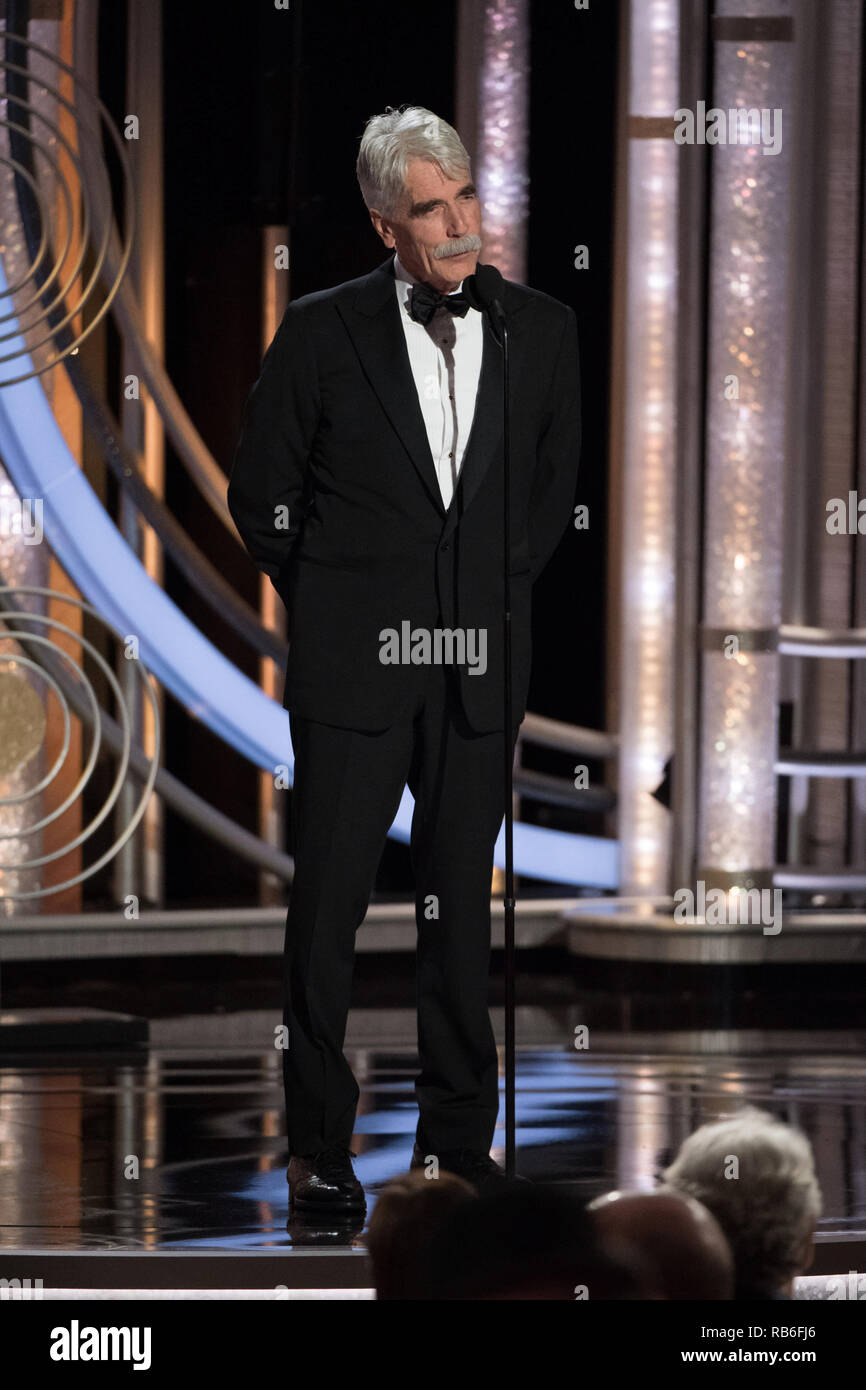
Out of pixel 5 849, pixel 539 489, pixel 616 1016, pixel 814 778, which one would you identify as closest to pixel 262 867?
pixel 5 849

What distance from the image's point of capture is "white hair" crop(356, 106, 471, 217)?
2.91m

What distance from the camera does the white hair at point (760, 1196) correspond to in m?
1.77

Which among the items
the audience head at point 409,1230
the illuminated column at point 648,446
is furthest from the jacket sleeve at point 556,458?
the illuminated column at point 648,446

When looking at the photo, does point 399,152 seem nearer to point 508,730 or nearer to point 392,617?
point 392,617

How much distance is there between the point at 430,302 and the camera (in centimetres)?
299

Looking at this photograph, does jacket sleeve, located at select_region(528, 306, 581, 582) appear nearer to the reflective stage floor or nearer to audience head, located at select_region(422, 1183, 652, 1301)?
the reflective stage floor

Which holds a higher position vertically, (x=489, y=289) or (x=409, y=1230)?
(x=489, y=289)

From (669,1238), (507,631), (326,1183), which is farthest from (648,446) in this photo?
(669,1238)

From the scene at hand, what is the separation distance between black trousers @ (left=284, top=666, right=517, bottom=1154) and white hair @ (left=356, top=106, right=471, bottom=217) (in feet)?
2.01

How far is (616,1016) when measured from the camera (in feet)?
19.4

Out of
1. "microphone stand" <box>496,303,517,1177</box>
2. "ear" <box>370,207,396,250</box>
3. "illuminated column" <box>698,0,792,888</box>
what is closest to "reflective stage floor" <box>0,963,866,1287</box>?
"microphone stand" <box>496,303,517,1177</box>

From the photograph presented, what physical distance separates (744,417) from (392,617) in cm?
317

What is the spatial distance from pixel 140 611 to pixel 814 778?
2.26 metres

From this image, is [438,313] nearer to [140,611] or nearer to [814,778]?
[140,611]
